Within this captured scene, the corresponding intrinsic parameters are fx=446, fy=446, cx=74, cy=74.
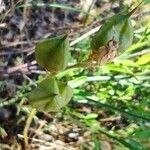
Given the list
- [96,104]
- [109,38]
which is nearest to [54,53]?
[109,38]

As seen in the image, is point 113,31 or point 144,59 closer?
point 113,31

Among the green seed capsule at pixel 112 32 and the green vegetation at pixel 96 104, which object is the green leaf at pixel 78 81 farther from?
the green seed capsule at pixel 112 32

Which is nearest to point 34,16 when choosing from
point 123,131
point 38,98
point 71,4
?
point 71,4

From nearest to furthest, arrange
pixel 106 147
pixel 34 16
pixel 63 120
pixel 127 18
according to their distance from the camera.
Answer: pixel 127 18, pixel 106 147, pixel 63 120, pixel 34 16

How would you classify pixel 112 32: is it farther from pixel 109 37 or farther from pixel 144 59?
pixel 144 59

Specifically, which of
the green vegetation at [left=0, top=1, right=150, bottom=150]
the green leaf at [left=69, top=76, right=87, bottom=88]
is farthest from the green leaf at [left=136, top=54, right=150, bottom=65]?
the green leaf at [left=69, top=76, right=87, bottom=88]

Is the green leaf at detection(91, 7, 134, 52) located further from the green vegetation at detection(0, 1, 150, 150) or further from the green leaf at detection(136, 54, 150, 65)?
the green leaf at detection(136, 54, 150, 65)

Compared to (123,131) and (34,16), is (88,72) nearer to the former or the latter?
(123,131)
